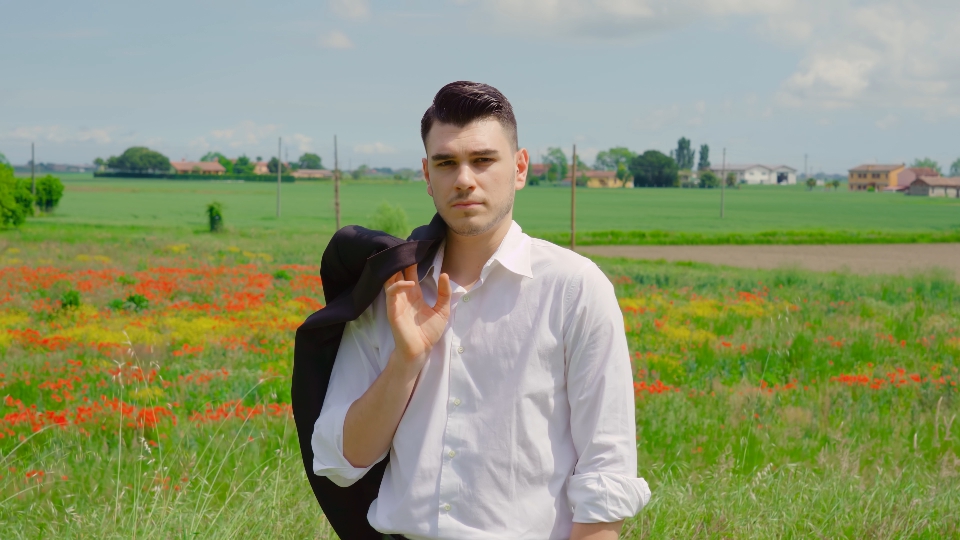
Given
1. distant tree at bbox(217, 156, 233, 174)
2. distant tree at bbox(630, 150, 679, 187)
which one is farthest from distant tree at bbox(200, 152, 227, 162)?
distant tree at bbox(630, 150, 679, 187)

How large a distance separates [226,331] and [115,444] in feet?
14.7

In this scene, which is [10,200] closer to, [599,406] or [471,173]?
[471,173]

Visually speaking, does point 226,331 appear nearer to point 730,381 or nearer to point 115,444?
point 115,444

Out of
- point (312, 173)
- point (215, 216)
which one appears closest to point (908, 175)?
point (312, 173)

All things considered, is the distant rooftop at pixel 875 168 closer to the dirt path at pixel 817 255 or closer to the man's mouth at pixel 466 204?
the dirt path at pixel 817 255

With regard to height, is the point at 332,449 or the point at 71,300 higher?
the point at 332,449

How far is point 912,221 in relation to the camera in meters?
65.0

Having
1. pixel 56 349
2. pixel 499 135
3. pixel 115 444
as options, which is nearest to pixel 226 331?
pixel 56 349

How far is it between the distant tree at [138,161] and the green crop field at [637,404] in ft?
441

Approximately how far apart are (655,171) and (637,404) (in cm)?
12898

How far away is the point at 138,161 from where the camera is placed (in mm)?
141500

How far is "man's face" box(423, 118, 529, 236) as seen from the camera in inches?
78.8

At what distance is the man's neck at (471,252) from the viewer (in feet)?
6.91

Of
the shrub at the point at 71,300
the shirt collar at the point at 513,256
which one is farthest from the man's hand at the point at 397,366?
the shrub at the point at 71,300
